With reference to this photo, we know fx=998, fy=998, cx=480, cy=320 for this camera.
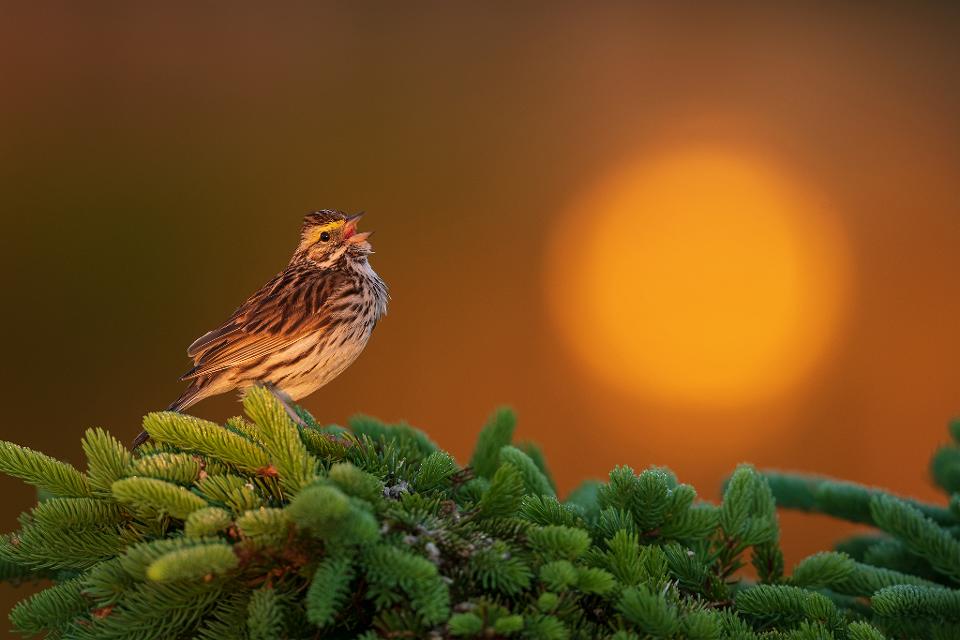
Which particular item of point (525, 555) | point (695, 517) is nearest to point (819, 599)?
point (695, 517)

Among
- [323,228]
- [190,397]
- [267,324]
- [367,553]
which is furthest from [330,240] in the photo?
[367,553]

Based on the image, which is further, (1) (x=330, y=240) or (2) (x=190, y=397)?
(1) (x=330, y=240)

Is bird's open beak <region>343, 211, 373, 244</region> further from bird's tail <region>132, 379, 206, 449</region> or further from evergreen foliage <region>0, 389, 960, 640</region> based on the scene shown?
evergreen foliage <region>0, 389, 960, 640</region>

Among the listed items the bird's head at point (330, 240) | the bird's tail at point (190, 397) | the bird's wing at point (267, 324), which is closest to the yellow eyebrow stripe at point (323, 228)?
the bird's head at point (330, 240)

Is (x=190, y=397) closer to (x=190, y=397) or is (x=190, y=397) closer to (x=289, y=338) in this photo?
(x=190, y=397)

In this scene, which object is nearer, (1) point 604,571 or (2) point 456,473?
(1) point 604,571

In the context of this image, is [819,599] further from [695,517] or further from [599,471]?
[599,471]
